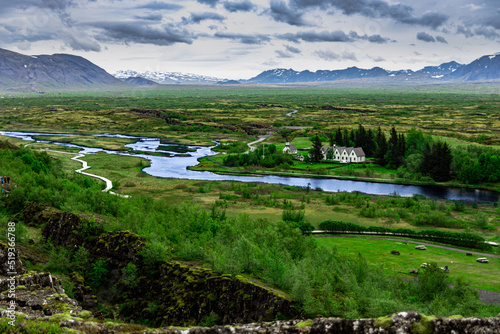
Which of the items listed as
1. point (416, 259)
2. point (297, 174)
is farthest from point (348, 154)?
point (416, 259)

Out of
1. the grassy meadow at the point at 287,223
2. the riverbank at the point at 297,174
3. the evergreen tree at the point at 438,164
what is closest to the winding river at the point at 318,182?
the riverbank at the point at 297,174

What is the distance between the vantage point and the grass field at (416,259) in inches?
1870

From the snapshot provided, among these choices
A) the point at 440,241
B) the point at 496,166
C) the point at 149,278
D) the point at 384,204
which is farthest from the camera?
the point at 496,166

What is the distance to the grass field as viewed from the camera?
47.5 m

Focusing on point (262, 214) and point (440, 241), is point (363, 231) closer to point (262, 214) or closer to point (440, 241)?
point (440, 241)

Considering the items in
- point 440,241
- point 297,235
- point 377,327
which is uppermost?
point 377,327

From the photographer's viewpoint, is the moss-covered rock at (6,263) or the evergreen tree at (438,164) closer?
the moss-covered rock at (6,263)

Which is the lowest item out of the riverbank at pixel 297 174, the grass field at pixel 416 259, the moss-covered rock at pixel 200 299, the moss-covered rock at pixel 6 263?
the grass field at pixel 416 259

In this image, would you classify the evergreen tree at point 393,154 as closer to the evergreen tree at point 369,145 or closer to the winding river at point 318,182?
the evergreen tree at point 369,145

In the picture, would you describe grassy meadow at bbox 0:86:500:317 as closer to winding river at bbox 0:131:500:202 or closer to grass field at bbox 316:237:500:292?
grass field at bbox 316:237:500:292

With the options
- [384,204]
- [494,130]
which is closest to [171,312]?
[384,204]

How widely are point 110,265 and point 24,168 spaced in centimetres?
4697

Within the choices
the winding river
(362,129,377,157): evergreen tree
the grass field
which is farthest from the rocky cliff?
(362,129,377,157): evergreen tree

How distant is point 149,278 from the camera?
32.3m
